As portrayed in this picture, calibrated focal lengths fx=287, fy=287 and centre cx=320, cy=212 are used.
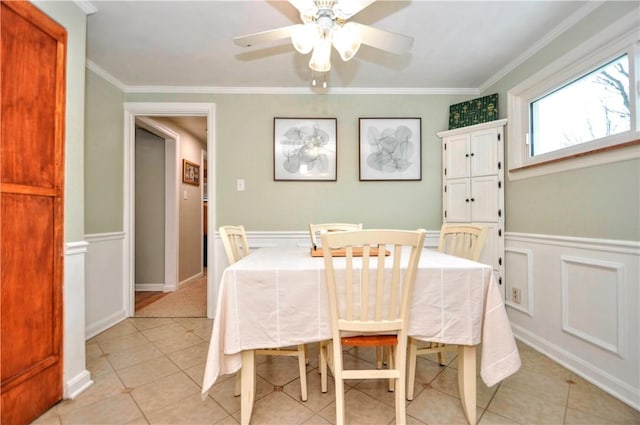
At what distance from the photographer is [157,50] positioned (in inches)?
89.6

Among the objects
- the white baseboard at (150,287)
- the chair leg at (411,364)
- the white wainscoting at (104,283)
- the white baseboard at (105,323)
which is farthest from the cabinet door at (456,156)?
the white baseboard at (150,287)

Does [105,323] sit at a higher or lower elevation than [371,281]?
lower

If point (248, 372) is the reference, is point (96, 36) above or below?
above

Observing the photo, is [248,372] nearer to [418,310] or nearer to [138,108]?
[418,310]

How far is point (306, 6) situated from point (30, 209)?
1.67 m

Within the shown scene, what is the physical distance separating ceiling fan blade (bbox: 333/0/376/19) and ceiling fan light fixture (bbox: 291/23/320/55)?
12cm

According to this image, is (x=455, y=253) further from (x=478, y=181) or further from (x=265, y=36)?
(x=265, y=36)

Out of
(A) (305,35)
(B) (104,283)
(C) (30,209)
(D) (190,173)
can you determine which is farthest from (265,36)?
(D) (190,173)

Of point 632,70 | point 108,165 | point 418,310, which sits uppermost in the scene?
point 632,70

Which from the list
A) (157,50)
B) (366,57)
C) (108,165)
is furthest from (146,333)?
(366,57)

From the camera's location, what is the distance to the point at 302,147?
2943 mm

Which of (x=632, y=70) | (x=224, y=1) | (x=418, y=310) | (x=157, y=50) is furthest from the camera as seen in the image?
(x=157, y=50)

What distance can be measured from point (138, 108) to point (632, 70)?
3.81 metres

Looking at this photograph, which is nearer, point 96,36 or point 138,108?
point 96,36
